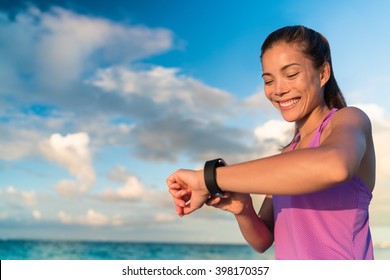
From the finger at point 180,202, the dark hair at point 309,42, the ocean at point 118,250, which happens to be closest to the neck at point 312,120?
the dark hair at point 309,42

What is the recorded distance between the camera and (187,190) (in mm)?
1956

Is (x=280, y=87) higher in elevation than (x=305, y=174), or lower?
higher

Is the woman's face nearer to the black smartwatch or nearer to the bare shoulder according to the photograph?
the bare shoulder

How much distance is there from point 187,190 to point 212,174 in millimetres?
275

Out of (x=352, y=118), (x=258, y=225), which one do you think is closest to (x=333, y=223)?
(x=352, y=118)

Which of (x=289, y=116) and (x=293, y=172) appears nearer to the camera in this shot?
(x=293, y=172)

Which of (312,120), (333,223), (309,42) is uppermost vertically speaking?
(309,42)

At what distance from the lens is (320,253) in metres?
1.91

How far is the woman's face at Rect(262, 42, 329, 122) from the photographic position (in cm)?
207

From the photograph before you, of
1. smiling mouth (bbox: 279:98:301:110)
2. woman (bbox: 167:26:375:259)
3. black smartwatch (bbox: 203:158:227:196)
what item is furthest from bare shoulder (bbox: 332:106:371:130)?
black smartwatch (bbox: 203:158:227:196)

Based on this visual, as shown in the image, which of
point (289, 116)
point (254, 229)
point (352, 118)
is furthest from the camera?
point (254, 229)

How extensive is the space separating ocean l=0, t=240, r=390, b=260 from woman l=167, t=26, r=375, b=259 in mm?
24476

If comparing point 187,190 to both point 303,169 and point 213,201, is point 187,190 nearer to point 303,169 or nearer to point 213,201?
point 213,201
